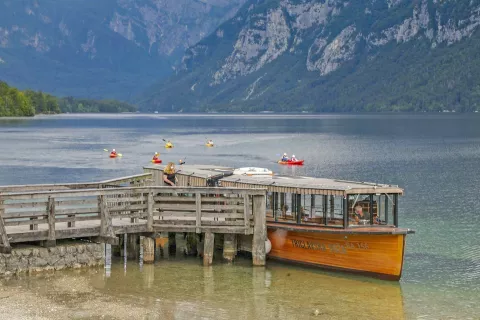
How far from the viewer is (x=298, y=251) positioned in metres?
38.9

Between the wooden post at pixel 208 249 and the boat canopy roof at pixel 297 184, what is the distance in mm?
3431

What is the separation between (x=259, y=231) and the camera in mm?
38281

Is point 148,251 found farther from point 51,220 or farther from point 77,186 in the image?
point 77,186

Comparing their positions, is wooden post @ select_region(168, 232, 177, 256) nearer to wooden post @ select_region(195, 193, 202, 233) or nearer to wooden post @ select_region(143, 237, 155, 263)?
wooden post @ select_region(143, 237, 155, 263)

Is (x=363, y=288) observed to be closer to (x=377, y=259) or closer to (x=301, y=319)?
(x=377, y=259)

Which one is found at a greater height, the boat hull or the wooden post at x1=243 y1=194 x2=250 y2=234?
the wooden post at x1=243 y1=194 x2=250 y2=234

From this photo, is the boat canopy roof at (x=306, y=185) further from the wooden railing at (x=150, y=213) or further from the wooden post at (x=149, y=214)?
the wooden post at (x=149, y=214)

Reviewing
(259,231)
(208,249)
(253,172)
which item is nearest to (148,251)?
(208,249)

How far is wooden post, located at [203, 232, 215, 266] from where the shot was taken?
127ft

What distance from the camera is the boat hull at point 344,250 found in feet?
119

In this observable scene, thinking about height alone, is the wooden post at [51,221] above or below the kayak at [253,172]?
below

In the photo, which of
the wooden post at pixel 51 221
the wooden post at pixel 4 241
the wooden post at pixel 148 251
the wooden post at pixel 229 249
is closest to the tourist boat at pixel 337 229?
the wooden post at pixel 229 249

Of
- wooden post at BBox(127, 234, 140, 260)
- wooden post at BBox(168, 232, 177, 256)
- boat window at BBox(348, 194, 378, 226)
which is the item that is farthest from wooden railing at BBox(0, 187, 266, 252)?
boat window at BBox(348, 194, 378, 226)

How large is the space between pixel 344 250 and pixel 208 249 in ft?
19.7
